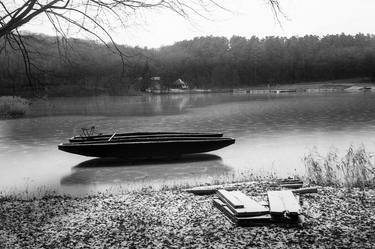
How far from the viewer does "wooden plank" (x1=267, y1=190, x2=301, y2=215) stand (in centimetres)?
589

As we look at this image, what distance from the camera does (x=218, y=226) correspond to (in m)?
5.86

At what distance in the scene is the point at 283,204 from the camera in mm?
6293

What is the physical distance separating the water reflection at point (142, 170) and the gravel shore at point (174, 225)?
4.39 meters

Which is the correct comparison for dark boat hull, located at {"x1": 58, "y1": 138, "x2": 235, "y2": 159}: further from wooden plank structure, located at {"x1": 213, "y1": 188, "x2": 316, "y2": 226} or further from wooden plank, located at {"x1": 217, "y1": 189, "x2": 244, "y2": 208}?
wooden plank structure, located at {"x1": 213, "y1": 188, "x2": 316, "y2": 226}

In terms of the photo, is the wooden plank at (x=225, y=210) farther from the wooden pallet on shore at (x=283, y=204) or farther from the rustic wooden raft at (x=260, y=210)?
the wooden pallet on shore at (x=283, y=204)

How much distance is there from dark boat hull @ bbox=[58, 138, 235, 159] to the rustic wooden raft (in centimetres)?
857

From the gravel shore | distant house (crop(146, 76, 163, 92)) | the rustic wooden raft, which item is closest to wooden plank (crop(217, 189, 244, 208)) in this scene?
the rustic wooden raft

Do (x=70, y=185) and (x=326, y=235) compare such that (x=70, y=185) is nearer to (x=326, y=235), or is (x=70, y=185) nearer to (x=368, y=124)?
(x=326, y=235)

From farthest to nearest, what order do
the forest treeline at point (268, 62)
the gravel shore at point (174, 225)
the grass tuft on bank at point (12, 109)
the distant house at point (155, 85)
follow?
the forest treeline at point (268, 62), the distant house at point (155, 85), the grass tuft on bank at point (12, 109), the gravel shore at point (174, 225)

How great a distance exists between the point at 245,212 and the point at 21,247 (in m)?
3.06

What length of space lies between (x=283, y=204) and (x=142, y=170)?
26.3 ft

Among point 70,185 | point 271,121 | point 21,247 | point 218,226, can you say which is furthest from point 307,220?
point 271,121

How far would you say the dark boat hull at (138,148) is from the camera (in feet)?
50.0

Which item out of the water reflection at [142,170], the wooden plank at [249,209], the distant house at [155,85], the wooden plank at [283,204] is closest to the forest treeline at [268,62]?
the distant house at [155,85]
